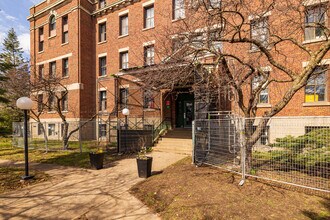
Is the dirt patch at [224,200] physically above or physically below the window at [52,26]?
below

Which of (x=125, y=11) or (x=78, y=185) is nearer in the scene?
(x=78, y=185)

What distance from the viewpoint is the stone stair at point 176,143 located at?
10.9 meters

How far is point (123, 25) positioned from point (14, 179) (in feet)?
50.3

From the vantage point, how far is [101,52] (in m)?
19.2

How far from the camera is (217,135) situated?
7.98 m

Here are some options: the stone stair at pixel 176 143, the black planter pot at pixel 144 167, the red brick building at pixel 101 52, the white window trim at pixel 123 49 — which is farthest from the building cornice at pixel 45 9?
the black planter pot at pixel 144 167

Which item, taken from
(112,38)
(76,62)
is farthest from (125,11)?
(76,62)

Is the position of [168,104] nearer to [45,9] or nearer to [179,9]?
[179,9]

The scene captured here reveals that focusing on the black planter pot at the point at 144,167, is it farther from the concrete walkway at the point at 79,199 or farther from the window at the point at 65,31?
the window at the point at 65,31

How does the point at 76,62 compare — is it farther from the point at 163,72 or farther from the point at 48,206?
the point at 48,206

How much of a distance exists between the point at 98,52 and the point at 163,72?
14182mm

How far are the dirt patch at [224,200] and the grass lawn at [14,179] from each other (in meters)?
3.69

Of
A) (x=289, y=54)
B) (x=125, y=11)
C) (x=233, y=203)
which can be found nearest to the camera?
(x=233, y=203)

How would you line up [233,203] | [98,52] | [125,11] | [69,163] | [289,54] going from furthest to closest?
[98,52]
[125,11]
[289,54]
[69,163]
[233,203]
